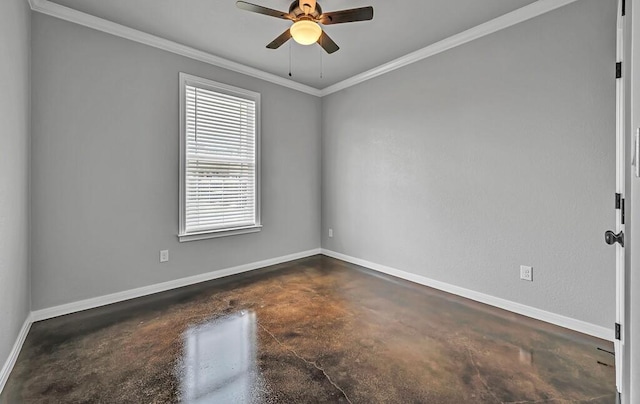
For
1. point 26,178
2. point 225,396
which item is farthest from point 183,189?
point 225,396

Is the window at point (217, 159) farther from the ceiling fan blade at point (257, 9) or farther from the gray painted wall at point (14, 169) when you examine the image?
the ceiling fan blade at point (257, 9)

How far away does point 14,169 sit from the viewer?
6.55 feet

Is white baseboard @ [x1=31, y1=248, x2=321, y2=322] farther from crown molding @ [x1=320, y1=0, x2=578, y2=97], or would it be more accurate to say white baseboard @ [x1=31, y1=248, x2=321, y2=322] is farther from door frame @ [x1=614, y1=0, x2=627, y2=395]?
door frame @ [x1=614, y1=0, x2=627, y2=395]

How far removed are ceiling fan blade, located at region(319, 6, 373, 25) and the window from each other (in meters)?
1.88

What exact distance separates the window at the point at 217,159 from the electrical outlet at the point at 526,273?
119 inches

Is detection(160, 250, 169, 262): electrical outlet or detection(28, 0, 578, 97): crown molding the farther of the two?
detection(160, 250, 169, 262): electrical outlet

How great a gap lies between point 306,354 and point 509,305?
1.99 m

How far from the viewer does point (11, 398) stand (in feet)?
5.24

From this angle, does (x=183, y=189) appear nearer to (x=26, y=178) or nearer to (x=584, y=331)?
(x=26, y=178)

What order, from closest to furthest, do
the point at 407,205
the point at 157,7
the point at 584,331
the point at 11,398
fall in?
the point at 11,398, the point at 584,331, the point at 157,7, the point at 407,205

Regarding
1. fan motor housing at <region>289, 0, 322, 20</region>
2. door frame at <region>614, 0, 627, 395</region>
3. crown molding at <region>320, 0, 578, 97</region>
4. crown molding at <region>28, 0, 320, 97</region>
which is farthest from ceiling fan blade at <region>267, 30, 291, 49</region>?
door frame at <region>614, 0, 627, 395</region>

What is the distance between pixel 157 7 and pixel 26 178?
179 centimetres

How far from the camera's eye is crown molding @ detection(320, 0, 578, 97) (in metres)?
2.44

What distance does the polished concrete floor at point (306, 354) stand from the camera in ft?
5.41
